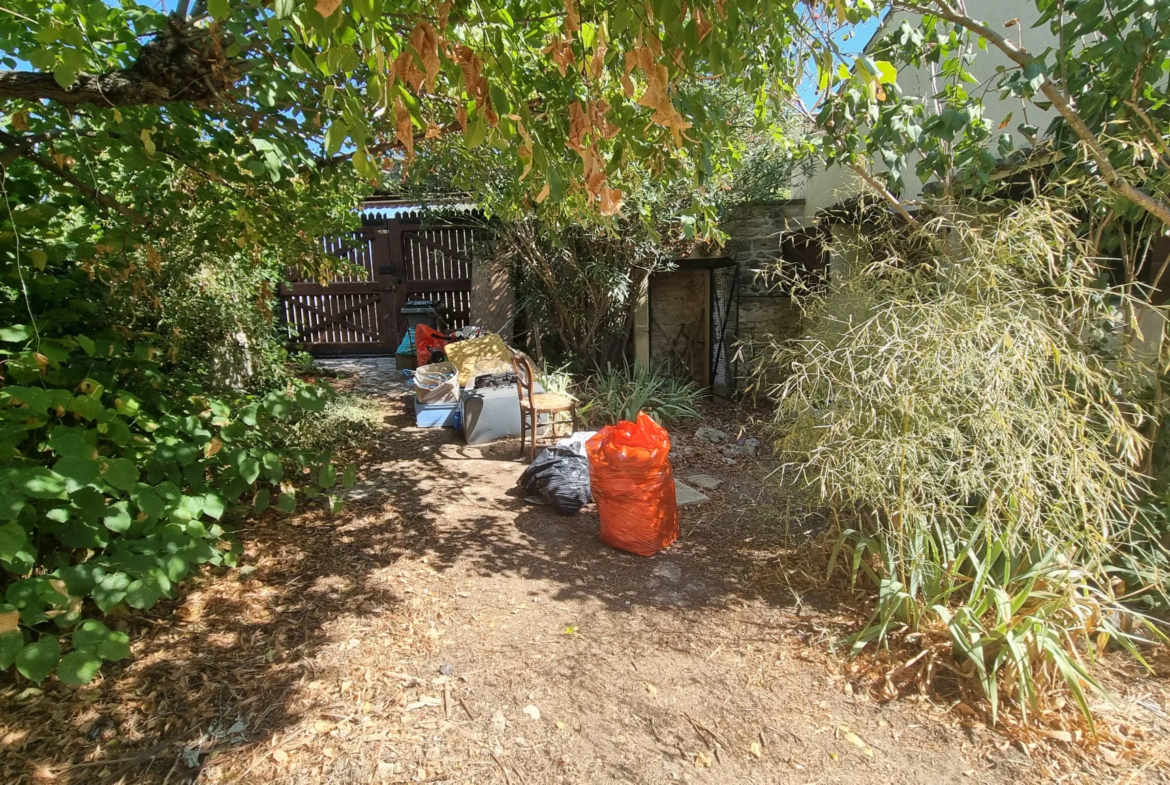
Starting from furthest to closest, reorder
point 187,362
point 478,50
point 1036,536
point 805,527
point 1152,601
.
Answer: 1. point 187,362
2. point 805,527
3. point 1152,601
4. point 1036,536
5. point 478,50

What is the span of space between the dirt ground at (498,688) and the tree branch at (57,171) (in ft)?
5.88

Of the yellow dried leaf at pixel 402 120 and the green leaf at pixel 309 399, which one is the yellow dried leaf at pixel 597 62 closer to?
the yellow dried leaf at pixel 402 120

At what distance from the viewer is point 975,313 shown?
7.80ft

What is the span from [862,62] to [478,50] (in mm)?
1078

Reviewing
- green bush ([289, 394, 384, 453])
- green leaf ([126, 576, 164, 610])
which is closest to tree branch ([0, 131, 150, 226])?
green bush ([289, 394, 384, 453])

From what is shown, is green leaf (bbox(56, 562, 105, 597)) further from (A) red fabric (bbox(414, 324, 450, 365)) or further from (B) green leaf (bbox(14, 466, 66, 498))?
(A) red fabric (bbox(414, 324, 450, 365))

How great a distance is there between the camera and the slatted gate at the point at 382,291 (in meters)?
9.00

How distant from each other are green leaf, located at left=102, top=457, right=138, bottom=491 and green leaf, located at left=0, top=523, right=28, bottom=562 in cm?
29

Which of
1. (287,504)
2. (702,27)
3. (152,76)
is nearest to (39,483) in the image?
(287,504)

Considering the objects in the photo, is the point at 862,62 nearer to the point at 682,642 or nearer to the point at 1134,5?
the point at 1134,5

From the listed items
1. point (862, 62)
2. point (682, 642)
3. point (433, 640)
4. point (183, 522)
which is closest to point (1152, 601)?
point (682, 642)

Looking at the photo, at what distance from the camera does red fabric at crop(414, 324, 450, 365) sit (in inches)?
278

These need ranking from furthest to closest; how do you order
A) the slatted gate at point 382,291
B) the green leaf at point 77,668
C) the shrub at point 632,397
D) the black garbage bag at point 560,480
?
the slatted gate at point 382,291
the shrub at point 632,397
the black garbage bag at point 560,480
the green leaf at point 77,668

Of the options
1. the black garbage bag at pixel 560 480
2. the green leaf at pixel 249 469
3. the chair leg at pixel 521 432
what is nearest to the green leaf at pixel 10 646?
the green leaf at pixel 249 469
